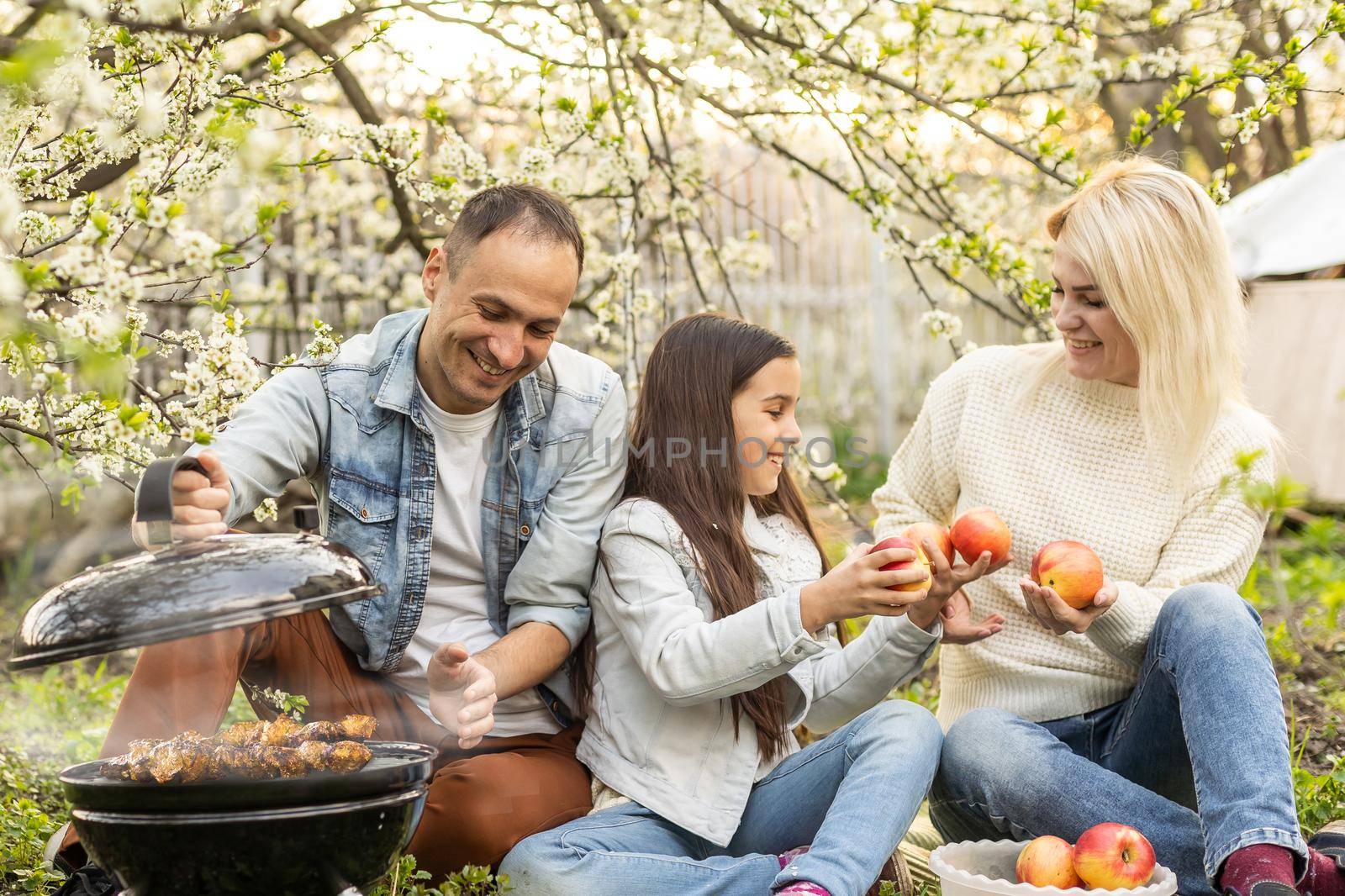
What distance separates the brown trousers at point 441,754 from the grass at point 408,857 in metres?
0.08

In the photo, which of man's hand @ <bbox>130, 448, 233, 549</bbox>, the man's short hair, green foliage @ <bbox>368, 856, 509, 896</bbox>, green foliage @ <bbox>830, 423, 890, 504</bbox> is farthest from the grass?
green foliage @ <bbox>830, 423, 890, 504</bbox>

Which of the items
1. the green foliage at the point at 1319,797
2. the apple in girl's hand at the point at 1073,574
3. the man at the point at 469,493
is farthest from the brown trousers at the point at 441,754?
the green foliage at the point at 1319,797

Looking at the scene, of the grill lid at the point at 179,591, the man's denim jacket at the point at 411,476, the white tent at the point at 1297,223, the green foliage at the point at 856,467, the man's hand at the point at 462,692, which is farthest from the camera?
the green foliage at the point at 856,467

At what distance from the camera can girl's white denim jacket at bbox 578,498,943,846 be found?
91.4 inches

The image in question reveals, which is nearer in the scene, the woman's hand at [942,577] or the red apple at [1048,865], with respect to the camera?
the red apple at [1048,865]

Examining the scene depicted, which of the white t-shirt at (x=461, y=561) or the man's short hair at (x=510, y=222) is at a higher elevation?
the man's short hair at (x=510, y=222)

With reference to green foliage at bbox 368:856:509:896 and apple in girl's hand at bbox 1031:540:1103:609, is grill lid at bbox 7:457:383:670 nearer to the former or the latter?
green foliage at bbox 368:856:509:896

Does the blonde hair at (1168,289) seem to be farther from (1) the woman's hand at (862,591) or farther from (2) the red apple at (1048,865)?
(2) the red apple at (1048,865)

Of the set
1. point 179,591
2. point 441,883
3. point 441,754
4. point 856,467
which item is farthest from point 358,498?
point 856,467

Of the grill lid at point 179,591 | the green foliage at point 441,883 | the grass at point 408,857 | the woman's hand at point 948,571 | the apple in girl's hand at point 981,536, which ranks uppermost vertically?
the grill lid at point 179,591

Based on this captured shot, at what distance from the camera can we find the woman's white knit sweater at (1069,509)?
2.62 m

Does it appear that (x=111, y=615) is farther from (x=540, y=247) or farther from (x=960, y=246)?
(x=960, y=246)

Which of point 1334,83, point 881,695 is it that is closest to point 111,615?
point 881,695

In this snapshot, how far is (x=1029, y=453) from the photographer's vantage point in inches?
111
